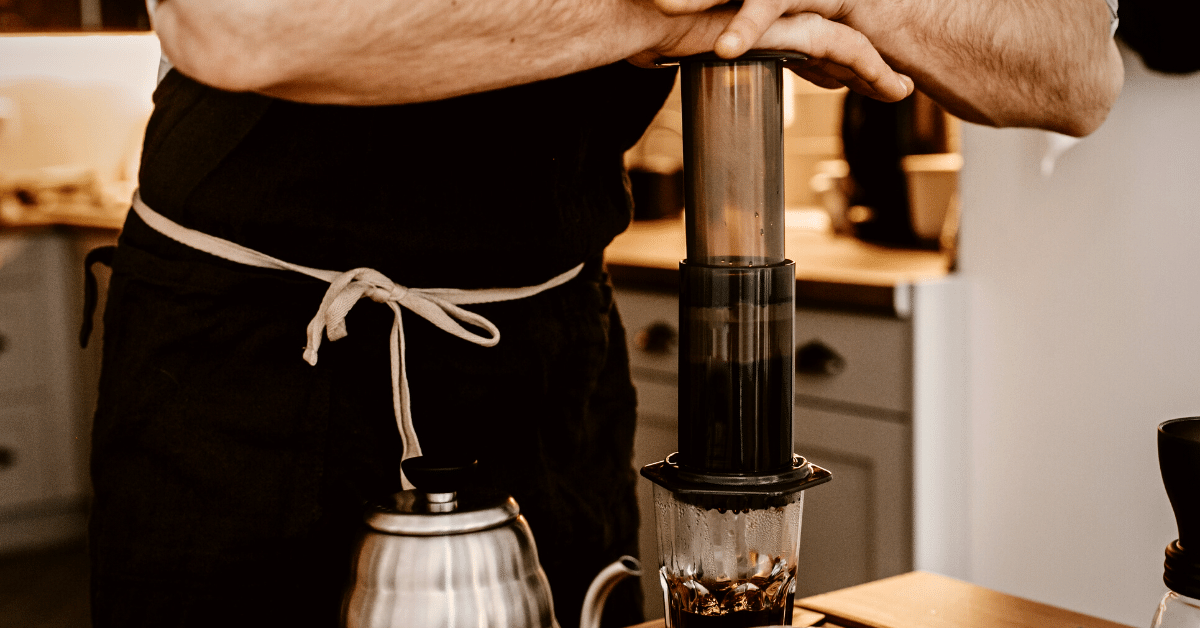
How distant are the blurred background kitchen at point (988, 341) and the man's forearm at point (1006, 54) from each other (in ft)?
2.01

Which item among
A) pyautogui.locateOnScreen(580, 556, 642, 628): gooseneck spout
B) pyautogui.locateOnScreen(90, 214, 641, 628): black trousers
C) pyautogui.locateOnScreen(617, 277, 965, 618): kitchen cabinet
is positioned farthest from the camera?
pyautogui.locateOnScreen(617, 277, 965, 618): kitchen cabinet

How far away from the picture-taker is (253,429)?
0.86m

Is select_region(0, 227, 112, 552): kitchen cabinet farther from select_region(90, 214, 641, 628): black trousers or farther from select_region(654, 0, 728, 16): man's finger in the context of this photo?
select_region(654, 0, 728, 16): man's finger

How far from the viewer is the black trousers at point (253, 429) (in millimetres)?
852

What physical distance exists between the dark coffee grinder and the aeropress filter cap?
16 centimetres

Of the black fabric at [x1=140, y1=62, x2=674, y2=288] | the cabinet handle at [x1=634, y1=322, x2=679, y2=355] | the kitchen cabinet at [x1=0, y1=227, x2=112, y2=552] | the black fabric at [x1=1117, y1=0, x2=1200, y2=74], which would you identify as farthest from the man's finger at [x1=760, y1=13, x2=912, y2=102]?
the kitchen cabinet at [x1=0, y1=227, x2=112, y2=552]

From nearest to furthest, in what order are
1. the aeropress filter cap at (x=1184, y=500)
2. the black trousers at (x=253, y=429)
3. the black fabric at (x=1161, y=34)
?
1. the aeropress filter cap at (x=1184, y=500)
2. the black trousers at (x=253, y=429)
3. the black fabric at (x=1161, y=34)

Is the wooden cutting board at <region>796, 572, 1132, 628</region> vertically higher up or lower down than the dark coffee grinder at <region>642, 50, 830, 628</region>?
lower down

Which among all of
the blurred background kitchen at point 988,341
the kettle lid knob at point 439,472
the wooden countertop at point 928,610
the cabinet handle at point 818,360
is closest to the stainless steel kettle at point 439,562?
the kettle lid knob at point 439,472

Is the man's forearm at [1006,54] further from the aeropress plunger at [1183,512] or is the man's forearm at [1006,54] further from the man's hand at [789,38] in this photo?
the aeropress plunger at [1183,512]

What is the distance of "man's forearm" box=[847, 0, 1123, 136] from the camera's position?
786 mm

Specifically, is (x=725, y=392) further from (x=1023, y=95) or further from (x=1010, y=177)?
(x=1010, y=177)

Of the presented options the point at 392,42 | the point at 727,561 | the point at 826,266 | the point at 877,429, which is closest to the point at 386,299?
the point at 392,42

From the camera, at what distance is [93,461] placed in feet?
2.98
